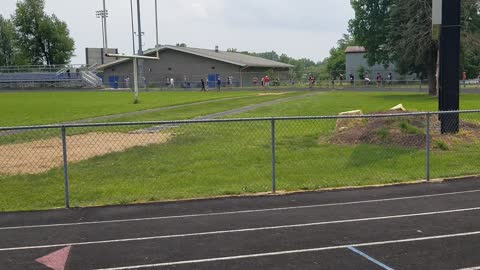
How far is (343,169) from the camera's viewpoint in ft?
42.9

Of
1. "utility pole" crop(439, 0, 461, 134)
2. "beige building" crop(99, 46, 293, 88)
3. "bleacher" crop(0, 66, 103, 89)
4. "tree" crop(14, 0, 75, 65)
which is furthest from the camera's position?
"tree" crop(14, 0, 75, 65)

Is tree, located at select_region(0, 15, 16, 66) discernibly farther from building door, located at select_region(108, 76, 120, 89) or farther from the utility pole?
the utility pole

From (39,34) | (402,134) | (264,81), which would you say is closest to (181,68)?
(264,81)

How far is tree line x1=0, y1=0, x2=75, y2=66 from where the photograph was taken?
99875mm

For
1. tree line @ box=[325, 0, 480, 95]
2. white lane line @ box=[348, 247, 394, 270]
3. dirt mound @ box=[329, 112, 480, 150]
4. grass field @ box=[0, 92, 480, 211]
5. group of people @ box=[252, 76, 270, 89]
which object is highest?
tree line @ box=[325, 0, 480, 95]

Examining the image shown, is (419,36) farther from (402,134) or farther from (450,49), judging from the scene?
(402,134)

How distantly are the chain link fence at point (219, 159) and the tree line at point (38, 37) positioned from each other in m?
85.6

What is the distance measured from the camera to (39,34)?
9988 cm

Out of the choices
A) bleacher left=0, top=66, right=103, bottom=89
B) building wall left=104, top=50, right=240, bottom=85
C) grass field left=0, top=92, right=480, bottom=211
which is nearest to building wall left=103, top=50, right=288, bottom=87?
building wall left=104, top=50, right=240, bottom=85

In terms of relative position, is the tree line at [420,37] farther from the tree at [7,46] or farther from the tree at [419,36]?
the tree at [7,46]

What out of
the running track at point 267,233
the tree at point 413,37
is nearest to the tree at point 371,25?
the tree at point 413,37

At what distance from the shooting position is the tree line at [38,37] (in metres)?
99.9

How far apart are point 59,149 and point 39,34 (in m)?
90.7

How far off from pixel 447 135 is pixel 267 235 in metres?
10.6
